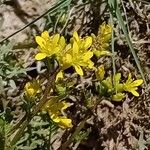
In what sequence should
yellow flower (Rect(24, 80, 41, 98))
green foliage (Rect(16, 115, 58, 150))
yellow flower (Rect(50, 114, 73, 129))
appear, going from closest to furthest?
1. yellow flower (Rect(24, 80, 41, 98))
2. yellow flower (Rect(50, 114, 73, 129))
3. green foliage (Rect(16, 115, 58, 150))

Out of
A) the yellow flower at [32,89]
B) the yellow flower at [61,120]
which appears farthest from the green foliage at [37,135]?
the yellow flower at [32,89]

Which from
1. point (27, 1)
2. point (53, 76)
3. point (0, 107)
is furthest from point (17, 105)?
point (53, 76)

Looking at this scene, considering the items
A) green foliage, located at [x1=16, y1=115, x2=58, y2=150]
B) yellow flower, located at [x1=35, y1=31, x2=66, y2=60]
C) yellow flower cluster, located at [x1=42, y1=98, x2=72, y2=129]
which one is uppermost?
yellow flower, located at [x1=35, y1=31, x2=66, y2=60]

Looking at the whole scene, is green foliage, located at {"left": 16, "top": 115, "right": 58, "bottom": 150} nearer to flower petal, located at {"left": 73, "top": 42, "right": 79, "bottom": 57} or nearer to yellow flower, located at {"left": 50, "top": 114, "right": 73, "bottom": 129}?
yellow flower, located at {"left": 50, "top": 114, "right": 73, "bottom": 129}

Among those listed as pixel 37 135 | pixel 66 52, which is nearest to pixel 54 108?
pixel 66 52

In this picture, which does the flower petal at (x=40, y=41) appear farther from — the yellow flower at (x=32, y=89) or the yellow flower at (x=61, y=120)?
the yellow flower at (x=61, y=120)

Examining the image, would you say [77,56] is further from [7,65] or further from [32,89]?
[7,65]

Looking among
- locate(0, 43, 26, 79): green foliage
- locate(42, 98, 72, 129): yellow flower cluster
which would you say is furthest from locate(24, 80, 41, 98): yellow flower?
locate(0, 43, 26, 79): green foliage

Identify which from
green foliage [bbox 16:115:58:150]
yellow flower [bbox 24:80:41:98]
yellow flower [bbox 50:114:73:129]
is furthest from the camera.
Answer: green foliage [bbox 16:115:58:150]
